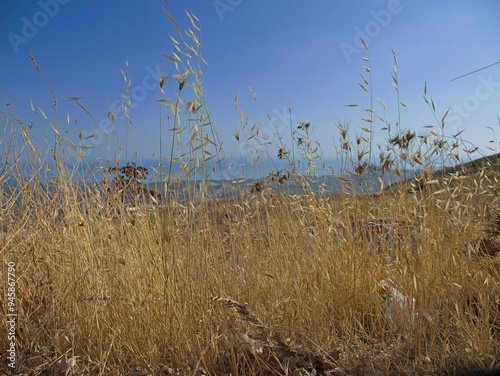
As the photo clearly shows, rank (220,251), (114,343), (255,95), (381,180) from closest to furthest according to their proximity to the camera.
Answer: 1. (114,343)
2. (220,251)
3. (381,180)
4. (255,95)

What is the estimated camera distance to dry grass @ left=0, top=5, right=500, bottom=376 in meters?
1.72

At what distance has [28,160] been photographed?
8.20 ft

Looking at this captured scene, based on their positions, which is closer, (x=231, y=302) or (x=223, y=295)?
(x=231, y=302)

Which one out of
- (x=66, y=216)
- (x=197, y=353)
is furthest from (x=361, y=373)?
(x=66, y=216)

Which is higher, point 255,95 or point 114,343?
point 255,95

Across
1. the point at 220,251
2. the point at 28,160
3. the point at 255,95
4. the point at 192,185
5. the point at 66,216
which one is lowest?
the point at 220,251

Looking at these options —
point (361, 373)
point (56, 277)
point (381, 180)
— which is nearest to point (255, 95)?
point (381, 180)

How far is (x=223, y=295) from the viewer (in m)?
1.89

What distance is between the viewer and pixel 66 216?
2352 mm

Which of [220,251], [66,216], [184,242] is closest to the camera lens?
[184,242]

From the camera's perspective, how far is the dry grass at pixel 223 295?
67.6 inches

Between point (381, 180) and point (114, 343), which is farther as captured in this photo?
point (381, 180)

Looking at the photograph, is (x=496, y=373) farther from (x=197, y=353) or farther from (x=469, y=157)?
(x=469, y=157)

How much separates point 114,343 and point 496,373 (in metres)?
1.56
